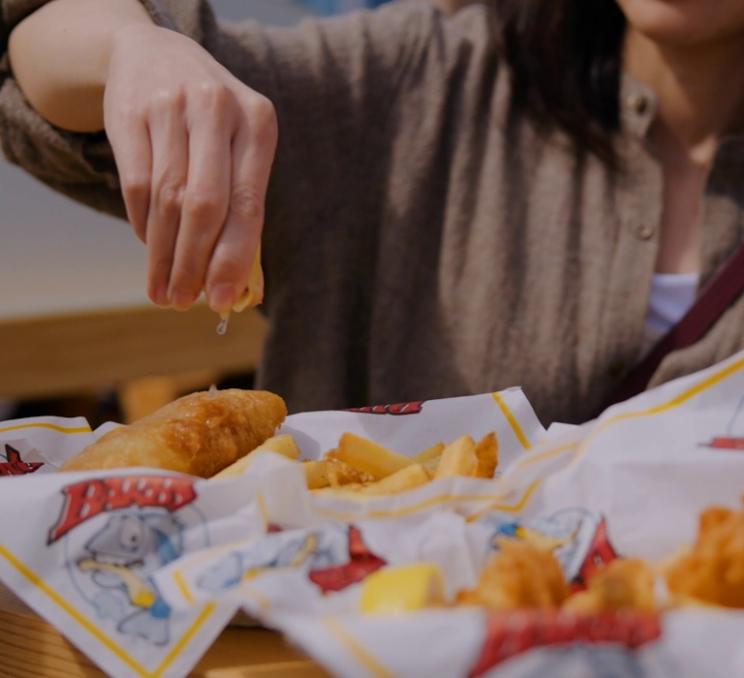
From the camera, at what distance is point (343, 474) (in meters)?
0.86

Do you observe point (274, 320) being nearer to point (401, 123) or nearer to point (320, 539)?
point (401, 123)

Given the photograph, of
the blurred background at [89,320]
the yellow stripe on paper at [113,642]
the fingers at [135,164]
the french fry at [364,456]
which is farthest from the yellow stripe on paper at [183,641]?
the blurred background at [89,320]

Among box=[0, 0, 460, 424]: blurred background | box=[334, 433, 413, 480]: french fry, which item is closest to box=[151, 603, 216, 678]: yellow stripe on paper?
box=[334, 433, 413, 480]: french fry

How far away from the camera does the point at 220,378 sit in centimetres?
414

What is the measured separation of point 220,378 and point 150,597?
347cm

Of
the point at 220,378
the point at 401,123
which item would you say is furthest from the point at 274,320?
the point at 220,378

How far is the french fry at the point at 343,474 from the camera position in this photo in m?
0.86

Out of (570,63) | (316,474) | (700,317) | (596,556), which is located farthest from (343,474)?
(570,63)

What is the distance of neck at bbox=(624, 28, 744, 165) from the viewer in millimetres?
1959

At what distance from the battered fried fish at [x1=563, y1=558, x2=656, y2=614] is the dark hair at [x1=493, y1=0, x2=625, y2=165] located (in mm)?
1419

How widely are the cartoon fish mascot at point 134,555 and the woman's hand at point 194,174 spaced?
287mm

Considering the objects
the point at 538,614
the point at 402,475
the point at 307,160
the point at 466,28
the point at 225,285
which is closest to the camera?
the point at 538,614

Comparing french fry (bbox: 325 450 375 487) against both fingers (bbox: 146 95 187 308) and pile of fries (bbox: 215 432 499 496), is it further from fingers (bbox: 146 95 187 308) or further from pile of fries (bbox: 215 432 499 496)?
fingers (bbox: 146 95 187 308)

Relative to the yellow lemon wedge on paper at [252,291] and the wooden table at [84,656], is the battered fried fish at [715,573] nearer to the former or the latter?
the wooden table at [84,656]
